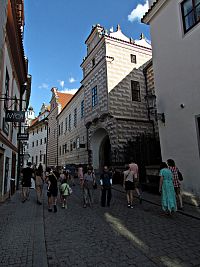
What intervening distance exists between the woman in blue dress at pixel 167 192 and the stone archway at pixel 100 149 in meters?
13.4

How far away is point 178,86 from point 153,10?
4484mm

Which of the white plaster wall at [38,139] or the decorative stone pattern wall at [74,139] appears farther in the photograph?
the white plaster wall at [38,139]

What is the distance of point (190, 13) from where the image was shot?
891cm

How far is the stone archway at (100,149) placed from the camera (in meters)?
20.5

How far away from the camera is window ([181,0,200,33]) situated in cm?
854

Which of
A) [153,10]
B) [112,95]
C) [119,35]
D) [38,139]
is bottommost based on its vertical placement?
[112,95]

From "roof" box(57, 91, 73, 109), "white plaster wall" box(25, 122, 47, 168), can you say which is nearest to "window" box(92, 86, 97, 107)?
"roof" box(57, 91, 73, 109)

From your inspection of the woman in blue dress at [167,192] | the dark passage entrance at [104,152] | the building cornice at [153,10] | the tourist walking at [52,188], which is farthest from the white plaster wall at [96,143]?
the woman in blue dress at [167,192]

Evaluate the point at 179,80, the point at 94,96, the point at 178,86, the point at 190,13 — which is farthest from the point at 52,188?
the point at 94,96

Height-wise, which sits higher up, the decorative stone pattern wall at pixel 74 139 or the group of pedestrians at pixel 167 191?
the decorative stone pattern wall at pixel 74 139

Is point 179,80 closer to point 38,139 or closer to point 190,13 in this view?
point 190,13

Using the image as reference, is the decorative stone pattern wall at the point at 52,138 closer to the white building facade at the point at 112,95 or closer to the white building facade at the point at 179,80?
the white building facade at the point at 112,95

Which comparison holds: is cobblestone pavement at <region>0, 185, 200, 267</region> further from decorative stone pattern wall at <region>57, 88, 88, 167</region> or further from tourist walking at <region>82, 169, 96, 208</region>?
decorative stone pattern wall at <region>57, 88, 88, 167</region>

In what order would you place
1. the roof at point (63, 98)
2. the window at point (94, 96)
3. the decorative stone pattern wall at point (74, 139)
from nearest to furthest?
the window at point (94, 96) < the decorative stone pattern wall at point (74, 139) < the roof at point (63, 98)
